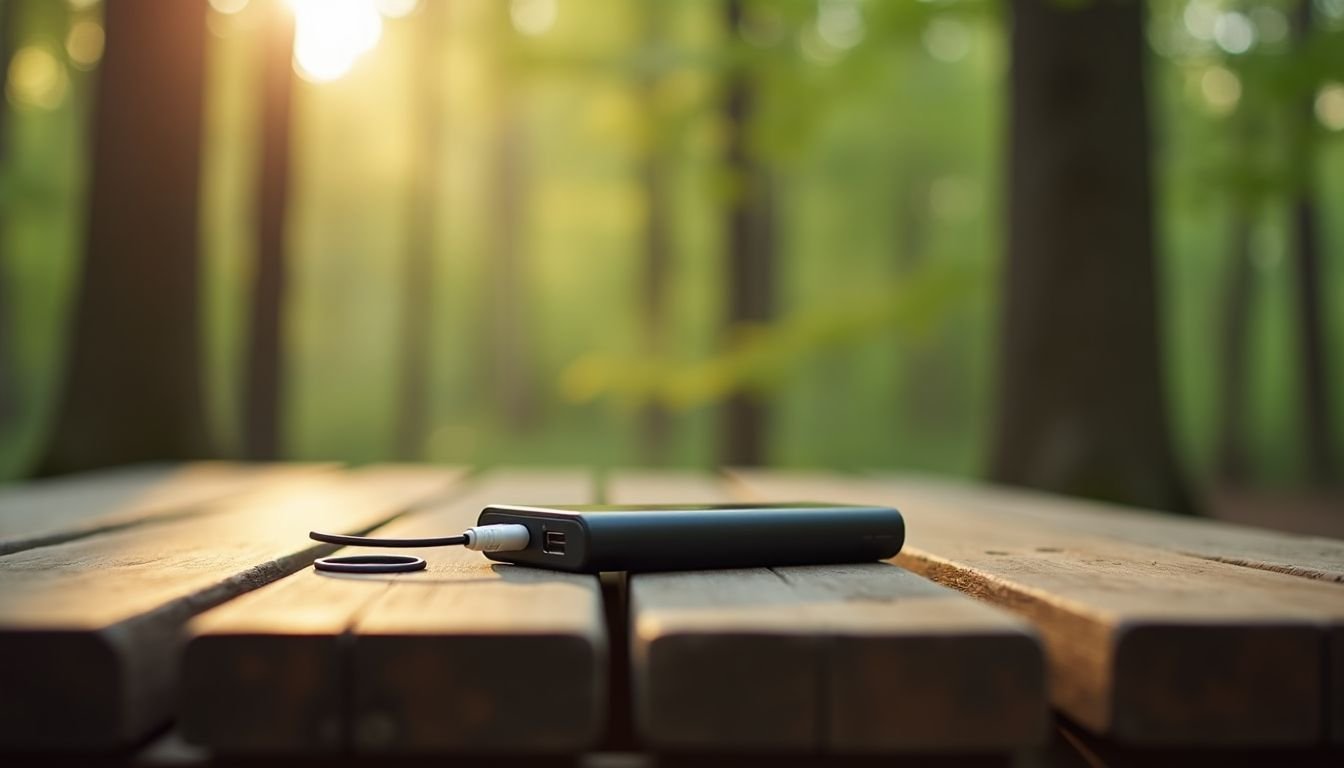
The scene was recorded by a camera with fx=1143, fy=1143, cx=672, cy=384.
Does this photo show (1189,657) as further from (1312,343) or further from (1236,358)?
(1236,358)

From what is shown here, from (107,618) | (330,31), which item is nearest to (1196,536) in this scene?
(107,618)

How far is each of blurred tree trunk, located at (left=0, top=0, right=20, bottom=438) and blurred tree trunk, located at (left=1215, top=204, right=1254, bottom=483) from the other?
14.4 meters

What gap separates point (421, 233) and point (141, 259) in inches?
468

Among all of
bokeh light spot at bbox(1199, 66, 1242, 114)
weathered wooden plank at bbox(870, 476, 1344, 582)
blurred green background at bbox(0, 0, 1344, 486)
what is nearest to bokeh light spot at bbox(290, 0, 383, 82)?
blurred green background at bbox(0, 0, 1344, 486)

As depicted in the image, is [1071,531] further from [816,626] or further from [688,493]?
[816,626]

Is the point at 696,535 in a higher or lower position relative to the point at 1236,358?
lower

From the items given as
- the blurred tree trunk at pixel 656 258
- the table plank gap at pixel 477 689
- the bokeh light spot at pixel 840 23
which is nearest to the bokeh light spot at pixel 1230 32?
the bokeh light spot at pixel 840 23

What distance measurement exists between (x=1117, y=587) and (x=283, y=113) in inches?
356

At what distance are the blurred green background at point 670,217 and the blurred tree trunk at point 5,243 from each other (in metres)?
0.08

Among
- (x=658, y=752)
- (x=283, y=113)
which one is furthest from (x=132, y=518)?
(x=283, y=113)

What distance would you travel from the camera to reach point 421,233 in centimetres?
1731

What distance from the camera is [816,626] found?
1.08 metres

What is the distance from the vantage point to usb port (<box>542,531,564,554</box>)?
1.50m

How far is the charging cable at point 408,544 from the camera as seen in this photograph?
1475 millimetres
